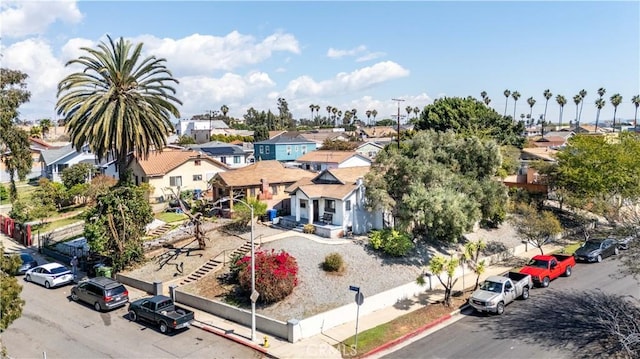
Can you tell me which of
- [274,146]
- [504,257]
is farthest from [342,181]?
[274,146]

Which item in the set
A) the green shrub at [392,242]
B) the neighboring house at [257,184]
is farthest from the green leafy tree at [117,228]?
the green shrub at [392,242]

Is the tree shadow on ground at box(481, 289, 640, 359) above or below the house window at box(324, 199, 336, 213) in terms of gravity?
below

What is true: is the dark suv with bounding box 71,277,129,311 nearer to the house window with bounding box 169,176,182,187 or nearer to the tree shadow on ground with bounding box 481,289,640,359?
the tree shadow on ground with bounding box 481,289,640,359

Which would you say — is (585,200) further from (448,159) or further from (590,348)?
(590,348)

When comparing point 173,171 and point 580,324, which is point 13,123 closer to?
point 173,171

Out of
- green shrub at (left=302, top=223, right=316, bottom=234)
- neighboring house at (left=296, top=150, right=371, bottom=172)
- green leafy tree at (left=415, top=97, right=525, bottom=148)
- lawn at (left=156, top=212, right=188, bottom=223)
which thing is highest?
green leafy tree at (left=415, top=97, right=525, bottom=148)

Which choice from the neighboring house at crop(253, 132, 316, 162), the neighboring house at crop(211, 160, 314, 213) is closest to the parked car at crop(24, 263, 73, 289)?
the neighboring house at crop(211, 160, 314, 213)

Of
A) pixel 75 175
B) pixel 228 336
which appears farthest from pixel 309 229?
pixel 75 175
